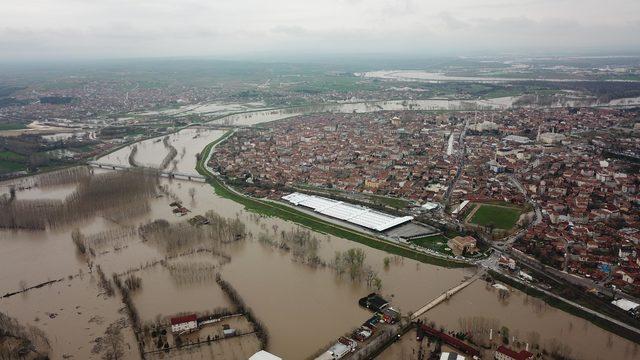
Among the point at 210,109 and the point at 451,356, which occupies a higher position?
the point at 210,109

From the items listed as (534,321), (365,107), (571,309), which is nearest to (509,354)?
(534,321)

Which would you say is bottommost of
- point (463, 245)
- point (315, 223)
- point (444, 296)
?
point (444, 296)

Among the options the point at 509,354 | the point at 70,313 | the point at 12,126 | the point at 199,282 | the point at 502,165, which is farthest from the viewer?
the point at 12,126

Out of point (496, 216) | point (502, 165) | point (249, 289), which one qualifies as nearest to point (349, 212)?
point (496, 216)

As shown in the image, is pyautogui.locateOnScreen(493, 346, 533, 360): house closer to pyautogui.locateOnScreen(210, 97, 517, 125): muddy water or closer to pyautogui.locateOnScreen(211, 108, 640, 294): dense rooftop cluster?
pyautogui.locateOnScreen(211, 108, 640, 294): dense rooftop cluster

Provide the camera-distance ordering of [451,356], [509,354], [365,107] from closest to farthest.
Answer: [509,354]
[451,356]
[365,107]

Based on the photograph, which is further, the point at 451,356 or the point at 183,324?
the point at 183,324

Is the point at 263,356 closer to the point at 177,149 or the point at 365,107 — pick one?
the point at 177,149
